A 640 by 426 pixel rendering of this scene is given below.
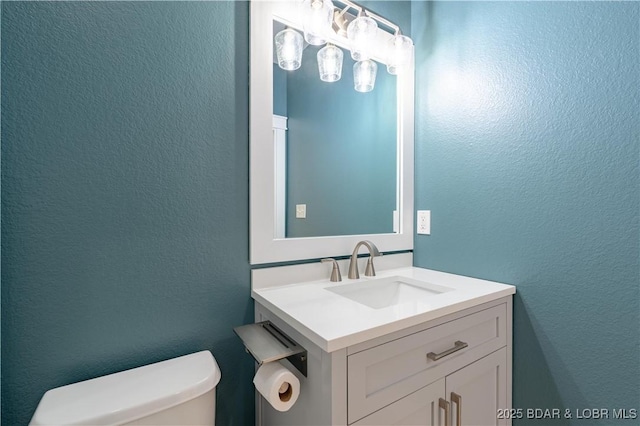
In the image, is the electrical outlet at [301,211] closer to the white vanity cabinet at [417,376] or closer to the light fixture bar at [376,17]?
the white vanity cabinet at [417,376]

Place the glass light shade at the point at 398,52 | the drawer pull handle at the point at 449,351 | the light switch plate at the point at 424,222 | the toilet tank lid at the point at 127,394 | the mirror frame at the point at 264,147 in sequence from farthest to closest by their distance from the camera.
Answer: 1. the light switch plate at the point at 424,222
2. the glass light shade at the point at 398,52
3. the mirror frame at the point at 264,147
4. the drawer pull handle at the point at 449,351
5. the toilet tank lid at the point at 127,394

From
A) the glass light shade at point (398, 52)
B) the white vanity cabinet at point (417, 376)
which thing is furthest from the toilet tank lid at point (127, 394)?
the glass light shade at point (398, 52)

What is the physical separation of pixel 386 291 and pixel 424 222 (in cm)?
41

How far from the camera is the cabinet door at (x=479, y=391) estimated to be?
914 millimetres

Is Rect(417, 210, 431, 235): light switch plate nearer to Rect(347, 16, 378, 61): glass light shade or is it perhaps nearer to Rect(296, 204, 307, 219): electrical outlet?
Rect(296, 204, 307, 219): electrical outlet

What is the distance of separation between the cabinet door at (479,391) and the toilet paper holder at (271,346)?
0.47 meters

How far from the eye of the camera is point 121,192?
857 mm

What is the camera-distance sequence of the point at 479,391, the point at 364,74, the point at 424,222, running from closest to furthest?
1. the point at 479,391
2. the point at 364,74
3. the point at 424,222

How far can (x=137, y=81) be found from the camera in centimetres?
88

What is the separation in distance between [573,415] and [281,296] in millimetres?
1045

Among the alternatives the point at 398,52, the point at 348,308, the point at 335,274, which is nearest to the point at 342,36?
the point at 398,52

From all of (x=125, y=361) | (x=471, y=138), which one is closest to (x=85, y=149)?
(x=125, y=361)

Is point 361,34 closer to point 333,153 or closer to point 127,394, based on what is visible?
point 333,153

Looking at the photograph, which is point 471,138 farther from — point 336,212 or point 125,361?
point 125,361
